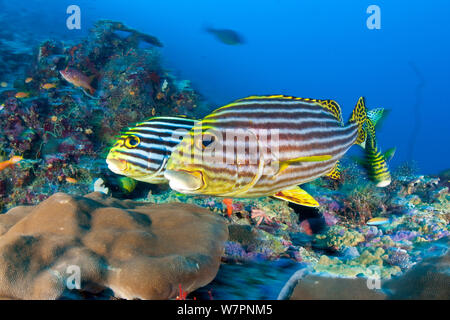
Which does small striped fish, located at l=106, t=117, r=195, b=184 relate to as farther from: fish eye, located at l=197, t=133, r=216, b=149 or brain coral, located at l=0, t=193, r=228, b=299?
fish eye, located at l=197, t=133, r=216, b=149

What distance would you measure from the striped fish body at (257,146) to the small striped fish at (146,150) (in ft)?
4.53

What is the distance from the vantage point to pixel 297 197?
2211 mm

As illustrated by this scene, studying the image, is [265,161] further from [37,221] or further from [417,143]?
[417,143]

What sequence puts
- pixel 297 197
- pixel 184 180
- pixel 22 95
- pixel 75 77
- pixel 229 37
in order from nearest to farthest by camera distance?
pixel 184 180 → pixel 297 197 → pixel 75 77 → pixel 22 95 → pixel 229 37

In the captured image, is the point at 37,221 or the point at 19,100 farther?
the point at 19,100

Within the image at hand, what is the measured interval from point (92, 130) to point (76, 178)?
1.90 m

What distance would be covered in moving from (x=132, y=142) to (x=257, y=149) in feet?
6.21

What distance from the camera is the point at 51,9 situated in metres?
36.6

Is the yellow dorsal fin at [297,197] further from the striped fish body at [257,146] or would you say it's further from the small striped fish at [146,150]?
the small striped fish at [146,150]

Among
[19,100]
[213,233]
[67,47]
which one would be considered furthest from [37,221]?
[67,47]

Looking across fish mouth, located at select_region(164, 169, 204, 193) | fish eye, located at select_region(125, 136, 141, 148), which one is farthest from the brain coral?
fish mouth, located at select_region(164, 169, 204, 193)

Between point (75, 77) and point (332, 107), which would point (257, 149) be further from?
point (75, 77)

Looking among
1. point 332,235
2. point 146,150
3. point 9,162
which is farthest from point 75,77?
point 332,235

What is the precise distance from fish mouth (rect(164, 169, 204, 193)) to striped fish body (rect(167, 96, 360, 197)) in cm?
1
